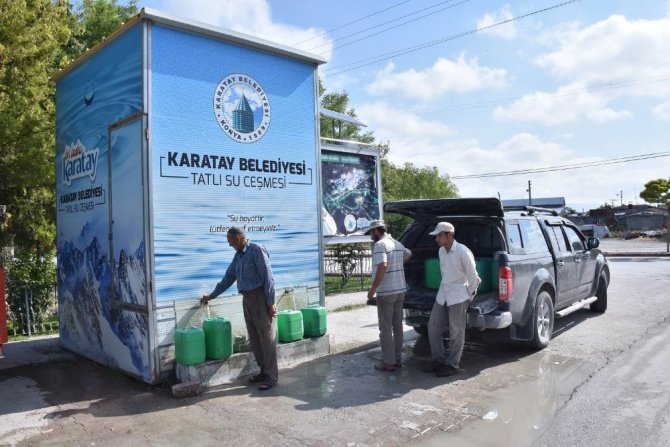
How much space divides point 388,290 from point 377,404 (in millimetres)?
1470

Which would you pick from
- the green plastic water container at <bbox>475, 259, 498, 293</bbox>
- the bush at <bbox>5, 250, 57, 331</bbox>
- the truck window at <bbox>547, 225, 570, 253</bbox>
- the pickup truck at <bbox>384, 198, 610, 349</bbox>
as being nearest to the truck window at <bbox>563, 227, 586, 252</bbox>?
the pickup truck at <bbox>384, 198, 610, 349</bbox>

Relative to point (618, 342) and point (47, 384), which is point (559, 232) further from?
point (47, 384)

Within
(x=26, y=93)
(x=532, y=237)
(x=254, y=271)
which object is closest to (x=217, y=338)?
(x=254, y=271)

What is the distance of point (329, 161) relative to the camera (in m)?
10.5

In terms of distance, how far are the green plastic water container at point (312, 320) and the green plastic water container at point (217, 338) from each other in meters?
1.28

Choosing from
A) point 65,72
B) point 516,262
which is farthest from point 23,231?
point 516,262

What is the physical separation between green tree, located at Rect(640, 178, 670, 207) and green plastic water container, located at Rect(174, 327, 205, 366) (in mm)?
66517

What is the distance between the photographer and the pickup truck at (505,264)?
20.8 ft

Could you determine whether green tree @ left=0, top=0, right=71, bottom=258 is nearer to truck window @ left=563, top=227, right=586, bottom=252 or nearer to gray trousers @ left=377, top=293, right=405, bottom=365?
gray trousers @ left=377, top=293, right=405, bottom=365

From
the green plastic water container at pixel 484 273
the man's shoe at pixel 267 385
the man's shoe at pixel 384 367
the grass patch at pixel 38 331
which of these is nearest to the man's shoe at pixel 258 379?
the man's shoe at pixel 267 385

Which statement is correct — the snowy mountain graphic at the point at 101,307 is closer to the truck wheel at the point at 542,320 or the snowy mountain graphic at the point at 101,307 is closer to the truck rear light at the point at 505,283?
the truck rear light at the point at 505,283

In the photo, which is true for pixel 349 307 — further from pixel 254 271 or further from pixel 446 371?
pixel 254 271

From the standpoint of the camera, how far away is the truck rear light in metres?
6.23

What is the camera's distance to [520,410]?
4.84m
